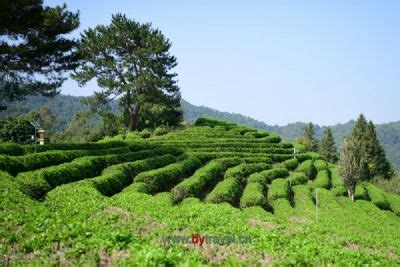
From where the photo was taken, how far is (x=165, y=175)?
30406 mm

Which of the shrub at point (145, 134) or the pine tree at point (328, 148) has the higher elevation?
the shrub at point (145, 134)

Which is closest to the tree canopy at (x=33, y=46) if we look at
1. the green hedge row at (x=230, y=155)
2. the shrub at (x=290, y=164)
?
the green hedge row at (x=230, y=155)

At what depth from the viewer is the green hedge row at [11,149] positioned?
80.3ft

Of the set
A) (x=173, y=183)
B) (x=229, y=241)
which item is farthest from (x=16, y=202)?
(x=173, y=183)

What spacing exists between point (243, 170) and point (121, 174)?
14.9m

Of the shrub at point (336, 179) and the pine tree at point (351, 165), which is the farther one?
the shrub at point (336, 179)

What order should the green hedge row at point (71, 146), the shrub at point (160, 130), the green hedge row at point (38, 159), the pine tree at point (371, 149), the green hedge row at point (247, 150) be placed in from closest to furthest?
the green hedge row at point (38, 159) → the green hedge row at point (71, 146) → the green hedge row at point (247, 150) → the shrub at point (160, 130) → the pine tree at point (371, 149)

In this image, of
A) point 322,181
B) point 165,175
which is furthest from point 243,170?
point 165,175

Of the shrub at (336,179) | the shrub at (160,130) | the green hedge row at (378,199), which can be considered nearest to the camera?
the green hedge row at (378,199)

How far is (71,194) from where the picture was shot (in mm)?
17234

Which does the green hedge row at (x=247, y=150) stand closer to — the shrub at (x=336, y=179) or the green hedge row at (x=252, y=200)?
the shrub at (x=336, y=179)

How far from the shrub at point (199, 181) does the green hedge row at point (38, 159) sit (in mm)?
6971

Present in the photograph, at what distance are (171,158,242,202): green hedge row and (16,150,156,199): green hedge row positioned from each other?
17.4ft

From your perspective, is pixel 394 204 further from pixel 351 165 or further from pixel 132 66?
pixel 132 66
